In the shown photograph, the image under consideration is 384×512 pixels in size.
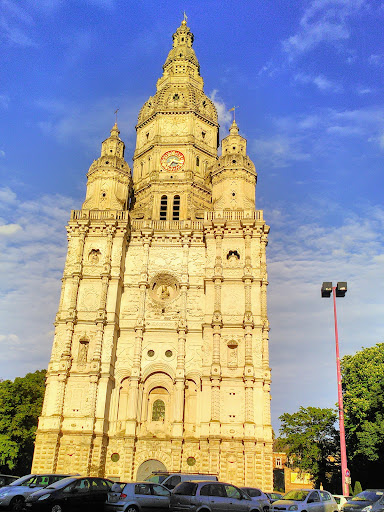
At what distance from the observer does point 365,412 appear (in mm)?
36781

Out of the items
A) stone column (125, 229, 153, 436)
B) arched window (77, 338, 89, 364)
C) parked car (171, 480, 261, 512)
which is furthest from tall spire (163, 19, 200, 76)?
parked car (171, 480, 261, 512)

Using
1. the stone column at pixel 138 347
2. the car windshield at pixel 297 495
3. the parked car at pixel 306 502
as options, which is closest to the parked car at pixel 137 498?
the parked car at pixel 306 502

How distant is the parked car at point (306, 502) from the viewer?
19.0m

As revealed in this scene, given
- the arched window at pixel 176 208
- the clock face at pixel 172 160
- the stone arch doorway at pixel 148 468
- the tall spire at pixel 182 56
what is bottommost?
the stone arch doorway at pixel 148 468

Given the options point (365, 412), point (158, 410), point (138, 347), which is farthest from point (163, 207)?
point (365, 412)

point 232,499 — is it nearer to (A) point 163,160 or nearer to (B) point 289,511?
(B) point 289,511

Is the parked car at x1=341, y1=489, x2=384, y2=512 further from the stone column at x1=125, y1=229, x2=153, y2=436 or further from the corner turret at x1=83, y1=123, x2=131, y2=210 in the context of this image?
the corner turret at x1=83, y1=123, x2=131, y2=210

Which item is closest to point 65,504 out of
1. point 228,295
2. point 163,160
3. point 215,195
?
point 228,295

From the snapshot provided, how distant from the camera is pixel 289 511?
61.7ft

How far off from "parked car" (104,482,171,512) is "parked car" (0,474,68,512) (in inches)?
135

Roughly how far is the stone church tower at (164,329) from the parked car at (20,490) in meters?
16.0

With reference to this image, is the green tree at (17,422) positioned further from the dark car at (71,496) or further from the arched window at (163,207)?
the dark car at (71,496)

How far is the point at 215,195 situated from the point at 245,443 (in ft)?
74.3

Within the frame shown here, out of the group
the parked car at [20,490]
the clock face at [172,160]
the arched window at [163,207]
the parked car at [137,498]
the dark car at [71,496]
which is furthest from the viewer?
the clock face at [172,160]
